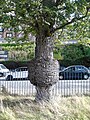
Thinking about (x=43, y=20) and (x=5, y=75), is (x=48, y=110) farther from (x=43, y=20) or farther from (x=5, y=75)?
(x=5, y=75)

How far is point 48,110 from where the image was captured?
23.5 ft

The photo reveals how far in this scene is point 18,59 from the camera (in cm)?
3812

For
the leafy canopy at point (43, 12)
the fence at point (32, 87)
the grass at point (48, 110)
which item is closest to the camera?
the grass at point (48, 110)

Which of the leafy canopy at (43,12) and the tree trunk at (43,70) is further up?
the leafy canopy at (43,12)

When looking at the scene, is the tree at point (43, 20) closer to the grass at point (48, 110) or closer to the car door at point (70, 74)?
the grass at point (48, 110)

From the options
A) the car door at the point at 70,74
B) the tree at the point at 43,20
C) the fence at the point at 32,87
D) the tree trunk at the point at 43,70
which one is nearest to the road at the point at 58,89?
the fence at the point at 32,87

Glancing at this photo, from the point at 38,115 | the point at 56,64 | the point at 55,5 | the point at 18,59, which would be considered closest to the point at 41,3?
the point at 55,5

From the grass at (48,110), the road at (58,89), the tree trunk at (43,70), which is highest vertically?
the tree trunk at (43,70)

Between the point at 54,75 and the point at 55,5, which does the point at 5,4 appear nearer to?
the point at 55,5

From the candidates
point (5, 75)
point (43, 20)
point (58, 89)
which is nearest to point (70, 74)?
point (5, 75)

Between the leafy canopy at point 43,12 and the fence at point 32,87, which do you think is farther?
the fence at point 32,87

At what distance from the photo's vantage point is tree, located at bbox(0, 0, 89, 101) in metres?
7.05

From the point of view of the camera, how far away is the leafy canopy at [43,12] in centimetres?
700

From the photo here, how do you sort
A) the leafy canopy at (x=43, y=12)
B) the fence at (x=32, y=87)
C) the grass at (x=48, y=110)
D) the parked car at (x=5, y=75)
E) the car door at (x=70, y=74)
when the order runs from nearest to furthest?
the grass at (x=48, y=110) < the leafy canopy at (x=43, y=12) < the fence at (x=32, y=87) < the parked car at (x=5, y=75) < the car door at (x=70, y=74)
